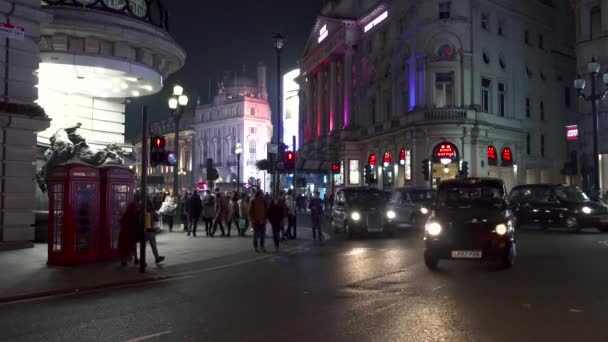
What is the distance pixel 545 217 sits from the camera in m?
23.3

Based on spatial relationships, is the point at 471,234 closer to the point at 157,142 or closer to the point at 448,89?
the point at 157,142

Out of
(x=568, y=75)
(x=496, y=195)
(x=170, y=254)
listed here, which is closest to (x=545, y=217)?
(x=496, y=195)

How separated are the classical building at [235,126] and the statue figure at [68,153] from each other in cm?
8844

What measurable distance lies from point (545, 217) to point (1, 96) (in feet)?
66.3

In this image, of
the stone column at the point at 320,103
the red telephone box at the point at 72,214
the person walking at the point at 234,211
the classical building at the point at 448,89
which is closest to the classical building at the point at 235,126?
the stone column at the point at 320,103

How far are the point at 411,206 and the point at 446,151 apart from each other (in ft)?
64.4

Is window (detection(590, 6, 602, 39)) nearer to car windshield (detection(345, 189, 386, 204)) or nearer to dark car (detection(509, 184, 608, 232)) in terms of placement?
dark car (detection(509, 184, 608, 232))

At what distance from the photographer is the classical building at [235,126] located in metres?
114

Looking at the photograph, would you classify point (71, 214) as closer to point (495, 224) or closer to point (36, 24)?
point (36, 24)

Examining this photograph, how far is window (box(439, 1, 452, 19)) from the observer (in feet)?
147

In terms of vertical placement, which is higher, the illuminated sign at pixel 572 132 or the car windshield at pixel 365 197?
the illuminated sign at pixel 572 132

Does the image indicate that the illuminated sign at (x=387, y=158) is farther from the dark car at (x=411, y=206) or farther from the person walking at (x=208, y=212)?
the person walking at (x=208, y=212)

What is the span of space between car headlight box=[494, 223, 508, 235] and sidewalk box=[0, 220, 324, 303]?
23.7 feet

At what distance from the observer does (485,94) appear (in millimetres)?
46781
